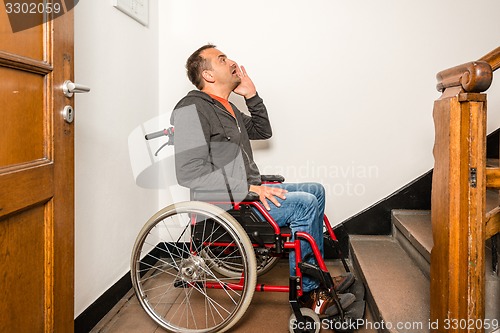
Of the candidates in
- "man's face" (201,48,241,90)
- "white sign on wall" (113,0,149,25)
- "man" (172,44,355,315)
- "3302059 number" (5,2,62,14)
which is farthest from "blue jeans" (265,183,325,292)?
"white sign on wall" (113,0,149,25)

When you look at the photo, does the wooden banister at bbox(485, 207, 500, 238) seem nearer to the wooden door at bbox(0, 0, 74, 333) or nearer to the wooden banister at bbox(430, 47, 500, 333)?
the wooden banister at bbox(430, 47, 500, 333)

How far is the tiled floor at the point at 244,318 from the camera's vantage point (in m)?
1.77

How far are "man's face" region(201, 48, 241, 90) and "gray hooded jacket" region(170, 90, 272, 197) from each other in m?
0.16

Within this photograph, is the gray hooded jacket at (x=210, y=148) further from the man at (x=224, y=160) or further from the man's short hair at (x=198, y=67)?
the man's short hair at (x=198, y=67)

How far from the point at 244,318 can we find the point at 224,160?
711 millimetres

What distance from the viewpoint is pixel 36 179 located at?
105 cm

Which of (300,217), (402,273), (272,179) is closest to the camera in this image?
(300,217)

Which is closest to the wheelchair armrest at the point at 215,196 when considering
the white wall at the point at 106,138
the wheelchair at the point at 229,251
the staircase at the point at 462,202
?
the wheelchair at the point at 229,251

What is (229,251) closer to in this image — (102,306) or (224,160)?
(224,160)

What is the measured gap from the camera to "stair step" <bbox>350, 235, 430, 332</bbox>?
1512 mm

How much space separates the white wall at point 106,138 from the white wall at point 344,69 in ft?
1.38

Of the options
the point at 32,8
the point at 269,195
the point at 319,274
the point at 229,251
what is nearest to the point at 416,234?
the point at 319,274

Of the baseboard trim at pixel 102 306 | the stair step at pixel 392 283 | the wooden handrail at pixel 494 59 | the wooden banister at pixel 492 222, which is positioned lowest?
the baseboard trim at pixel 102 306

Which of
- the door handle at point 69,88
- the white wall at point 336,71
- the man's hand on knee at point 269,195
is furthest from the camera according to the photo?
the white wall at point 336,71
